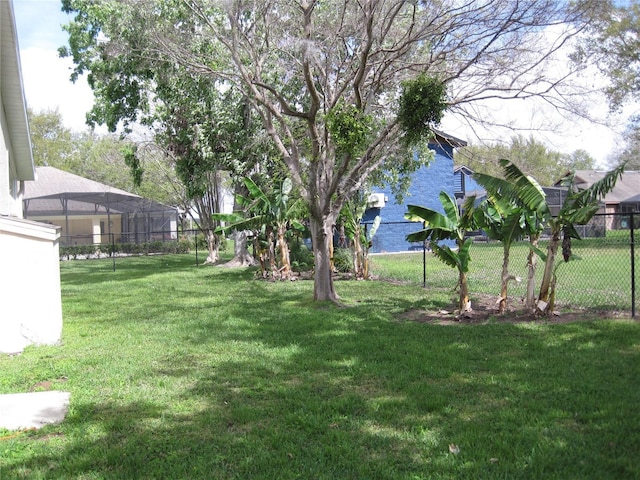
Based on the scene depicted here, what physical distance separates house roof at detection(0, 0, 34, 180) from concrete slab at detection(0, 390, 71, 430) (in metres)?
6.55

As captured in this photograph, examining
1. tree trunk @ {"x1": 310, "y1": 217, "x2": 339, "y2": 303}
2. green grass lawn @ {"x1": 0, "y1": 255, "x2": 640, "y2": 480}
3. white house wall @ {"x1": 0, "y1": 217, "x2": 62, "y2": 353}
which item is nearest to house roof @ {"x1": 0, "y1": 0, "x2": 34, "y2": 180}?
white house wall @ {"x1": 0, "y1": 217, "x2": 62, "y2": 353}

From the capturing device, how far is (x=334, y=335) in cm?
846

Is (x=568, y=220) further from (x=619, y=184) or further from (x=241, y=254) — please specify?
(x=619, y=184)

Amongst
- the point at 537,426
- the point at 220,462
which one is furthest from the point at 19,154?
the point at 537,426

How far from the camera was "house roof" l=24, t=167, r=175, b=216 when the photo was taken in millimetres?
30547

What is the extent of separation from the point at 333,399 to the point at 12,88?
398 inches

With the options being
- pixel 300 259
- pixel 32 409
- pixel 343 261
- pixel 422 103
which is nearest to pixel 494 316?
pixel 422 103

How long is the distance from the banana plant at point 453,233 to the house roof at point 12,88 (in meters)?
7.79

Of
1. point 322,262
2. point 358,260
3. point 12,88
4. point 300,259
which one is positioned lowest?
point 300,259

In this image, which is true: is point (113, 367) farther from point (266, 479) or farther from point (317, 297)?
point (317, 297)

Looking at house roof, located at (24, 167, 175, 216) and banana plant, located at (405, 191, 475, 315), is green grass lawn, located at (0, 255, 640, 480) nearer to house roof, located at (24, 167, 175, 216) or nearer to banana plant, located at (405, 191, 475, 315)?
banana plant, located at (405, 191, 475, 315)

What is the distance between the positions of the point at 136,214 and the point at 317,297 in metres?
27.0

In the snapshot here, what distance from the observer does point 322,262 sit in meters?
11.9

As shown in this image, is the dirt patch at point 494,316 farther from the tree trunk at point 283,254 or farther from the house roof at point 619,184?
the house roof at point 619,184
